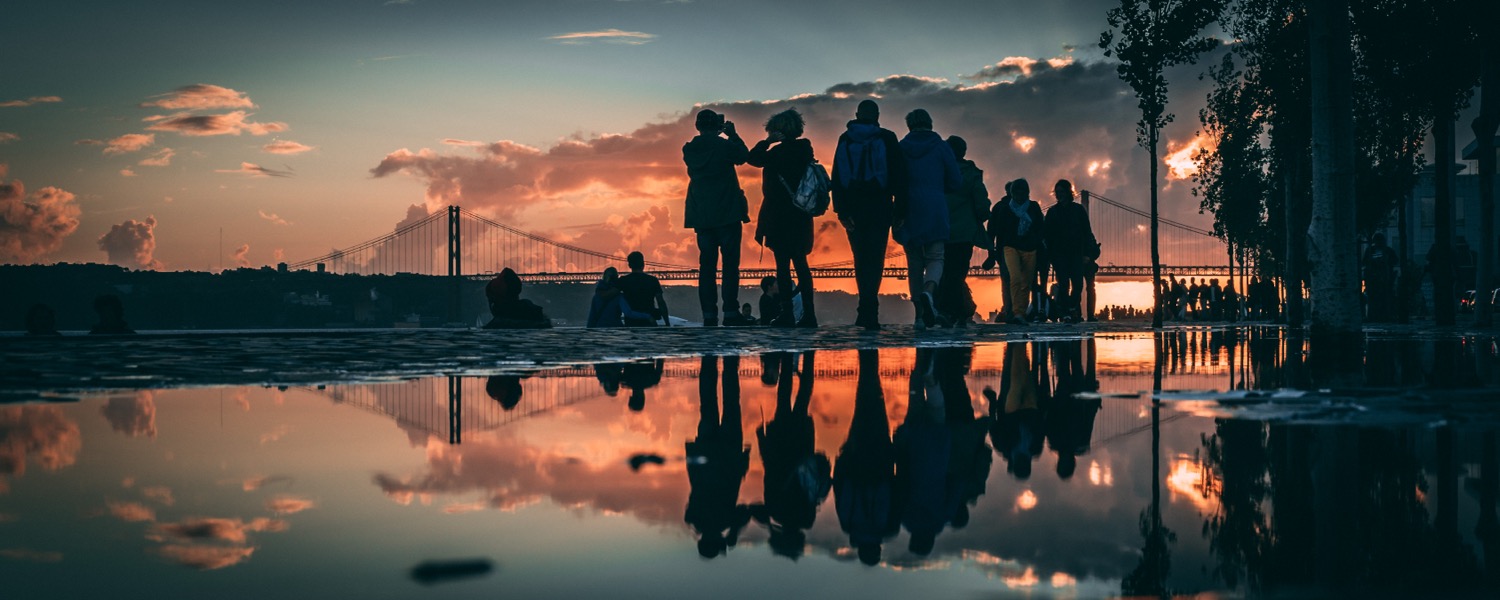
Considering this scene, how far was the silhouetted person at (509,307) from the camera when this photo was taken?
42.0 ft

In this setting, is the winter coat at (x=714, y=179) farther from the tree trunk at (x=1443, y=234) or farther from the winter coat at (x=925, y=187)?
the tree trunk at (x=1443, y=234)

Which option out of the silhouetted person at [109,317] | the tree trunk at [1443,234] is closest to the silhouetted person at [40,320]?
the silhouetted person at [109,317]

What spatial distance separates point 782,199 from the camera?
11.7m

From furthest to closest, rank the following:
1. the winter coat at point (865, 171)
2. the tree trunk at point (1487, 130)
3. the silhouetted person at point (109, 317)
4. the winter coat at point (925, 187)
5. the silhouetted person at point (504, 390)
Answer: the tree trunk at point (1487, 130)
the silhouetted person at point (109, 317)
the winter coat at point (925, 187)
the winter coat at point (865, 171)
the silhouetted person at point (504, 390)

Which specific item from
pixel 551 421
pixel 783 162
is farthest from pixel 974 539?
pixel 783 162

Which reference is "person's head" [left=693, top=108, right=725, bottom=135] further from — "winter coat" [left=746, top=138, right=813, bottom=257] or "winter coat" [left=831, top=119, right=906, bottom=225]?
"winter coat" [left=831, top=119, right=906, bottom=225]

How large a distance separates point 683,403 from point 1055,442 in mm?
1450

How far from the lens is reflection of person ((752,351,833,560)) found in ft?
5.84

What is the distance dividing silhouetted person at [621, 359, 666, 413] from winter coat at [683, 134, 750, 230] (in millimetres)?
5000

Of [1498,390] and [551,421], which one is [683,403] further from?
[1498,390]

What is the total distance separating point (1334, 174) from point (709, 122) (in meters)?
5.52

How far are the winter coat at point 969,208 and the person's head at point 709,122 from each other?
267 centimetres

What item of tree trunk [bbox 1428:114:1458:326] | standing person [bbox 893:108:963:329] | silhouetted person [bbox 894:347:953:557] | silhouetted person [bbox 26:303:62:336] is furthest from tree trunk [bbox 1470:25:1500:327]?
silhouetted person [bbox 26:303:62:336]

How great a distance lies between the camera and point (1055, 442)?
2920 mm
